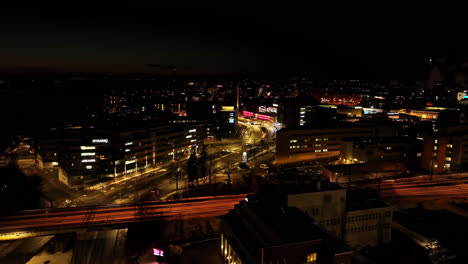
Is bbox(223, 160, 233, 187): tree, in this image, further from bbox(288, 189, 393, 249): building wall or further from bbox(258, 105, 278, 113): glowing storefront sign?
bbox(258, 105, 278, 113): glowing storefront sign

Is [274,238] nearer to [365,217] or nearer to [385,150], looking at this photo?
[365,217]

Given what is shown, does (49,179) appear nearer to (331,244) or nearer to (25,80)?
(331,244)

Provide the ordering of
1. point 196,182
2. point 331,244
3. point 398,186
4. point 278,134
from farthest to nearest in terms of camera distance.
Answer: point 278,134 < point 196,182 < point 398,186 < point 331,244

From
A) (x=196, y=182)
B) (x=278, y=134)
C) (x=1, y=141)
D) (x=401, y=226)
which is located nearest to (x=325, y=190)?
(x=401, y=226)

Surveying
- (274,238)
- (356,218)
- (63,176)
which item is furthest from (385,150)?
(63,176)

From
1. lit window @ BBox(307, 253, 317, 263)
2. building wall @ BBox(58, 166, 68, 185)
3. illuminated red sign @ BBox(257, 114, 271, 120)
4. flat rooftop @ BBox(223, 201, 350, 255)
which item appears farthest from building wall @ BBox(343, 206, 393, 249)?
illuminated red sign @ BBox(257, 114, 271, 120)

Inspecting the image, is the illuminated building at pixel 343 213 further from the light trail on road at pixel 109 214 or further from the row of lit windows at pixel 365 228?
the light trail on road at pixel 109 214

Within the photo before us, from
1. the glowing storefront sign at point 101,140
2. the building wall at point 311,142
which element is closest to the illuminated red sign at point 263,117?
the building wall at point 311,142
